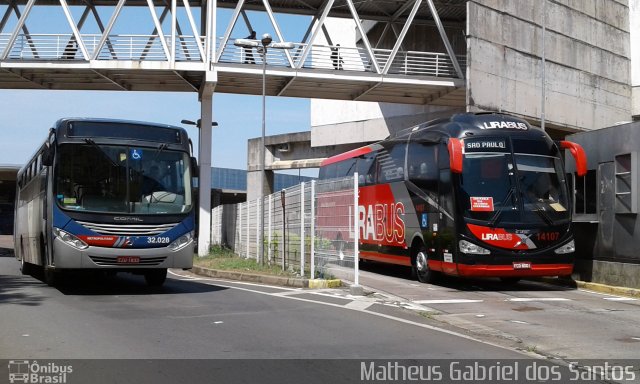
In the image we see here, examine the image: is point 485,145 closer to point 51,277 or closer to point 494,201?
point 494,201

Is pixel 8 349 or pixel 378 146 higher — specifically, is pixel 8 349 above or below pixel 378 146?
below

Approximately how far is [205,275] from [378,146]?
21.6 ft

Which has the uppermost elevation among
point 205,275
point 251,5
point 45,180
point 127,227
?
point 251,5

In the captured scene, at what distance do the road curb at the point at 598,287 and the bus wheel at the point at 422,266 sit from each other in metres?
3.27

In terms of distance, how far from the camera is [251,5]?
32.7 meters

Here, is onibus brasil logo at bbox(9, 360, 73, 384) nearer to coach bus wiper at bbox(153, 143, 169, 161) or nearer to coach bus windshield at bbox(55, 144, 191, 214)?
coach bus windshield at bbox(55, 144, 191, 214)

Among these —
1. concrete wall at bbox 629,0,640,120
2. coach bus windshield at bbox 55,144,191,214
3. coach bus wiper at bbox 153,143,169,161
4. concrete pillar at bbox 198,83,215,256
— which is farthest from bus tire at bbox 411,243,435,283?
concrete wall at bbox 629,0,640,120

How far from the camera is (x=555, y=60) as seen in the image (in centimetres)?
3170

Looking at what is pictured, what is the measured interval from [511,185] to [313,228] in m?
4.56

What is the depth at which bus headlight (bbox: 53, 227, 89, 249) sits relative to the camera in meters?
12.5

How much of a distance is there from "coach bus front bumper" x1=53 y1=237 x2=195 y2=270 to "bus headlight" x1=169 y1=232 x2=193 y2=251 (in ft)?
0.10

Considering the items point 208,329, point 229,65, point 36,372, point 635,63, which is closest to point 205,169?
point 229,65

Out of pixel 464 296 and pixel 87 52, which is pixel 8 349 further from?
pixel 87 52

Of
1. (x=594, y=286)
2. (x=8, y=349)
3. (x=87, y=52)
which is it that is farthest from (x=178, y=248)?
(x=87, y=52)
